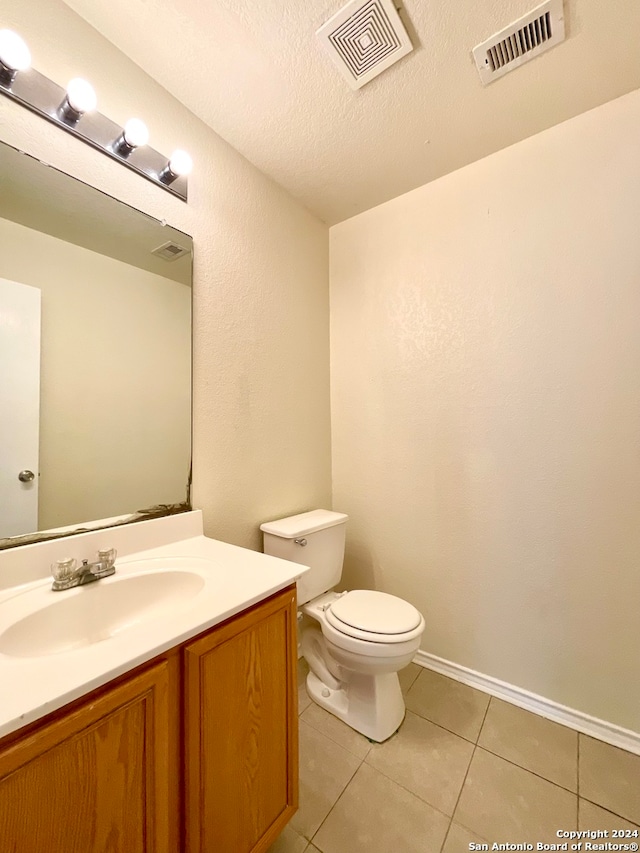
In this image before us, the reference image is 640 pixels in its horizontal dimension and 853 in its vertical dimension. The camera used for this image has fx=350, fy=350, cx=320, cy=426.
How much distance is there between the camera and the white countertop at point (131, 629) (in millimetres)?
524

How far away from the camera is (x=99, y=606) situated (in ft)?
3.01

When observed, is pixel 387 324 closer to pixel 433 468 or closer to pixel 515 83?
pixel 433 468

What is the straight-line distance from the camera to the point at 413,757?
126cm

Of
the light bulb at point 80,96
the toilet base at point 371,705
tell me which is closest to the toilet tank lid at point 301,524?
the toilet base at point 371,705

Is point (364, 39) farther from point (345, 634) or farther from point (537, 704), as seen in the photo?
point (537, 704)

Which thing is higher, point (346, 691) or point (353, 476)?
point (353, 476)

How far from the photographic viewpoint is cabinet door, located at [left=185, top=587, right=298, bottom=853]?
28.5 inches

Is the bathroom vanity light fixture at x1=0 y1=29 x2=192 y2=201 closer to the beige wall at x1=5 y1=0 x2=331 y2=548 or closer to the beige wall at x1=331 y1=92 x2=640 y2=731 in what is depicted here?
the beige wall at x1=5 y1=0 x2=331 y2=548

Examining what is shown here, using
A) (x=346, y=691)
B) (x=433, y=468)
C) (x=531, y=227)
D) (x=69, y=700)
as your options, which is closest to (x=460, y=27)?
(x=531, y=227)

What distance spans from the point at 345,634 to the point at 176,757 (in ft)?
2.41

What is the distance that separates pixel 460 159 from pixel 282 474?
5.57 feet

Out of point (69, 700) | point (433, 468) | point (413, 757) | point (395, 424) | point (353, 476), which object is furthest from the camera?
point (353, 476)

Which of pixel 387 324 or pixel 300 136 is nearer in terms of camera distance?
pixel 300 136

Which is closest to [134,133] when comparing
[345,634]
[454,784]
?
[345,634]
